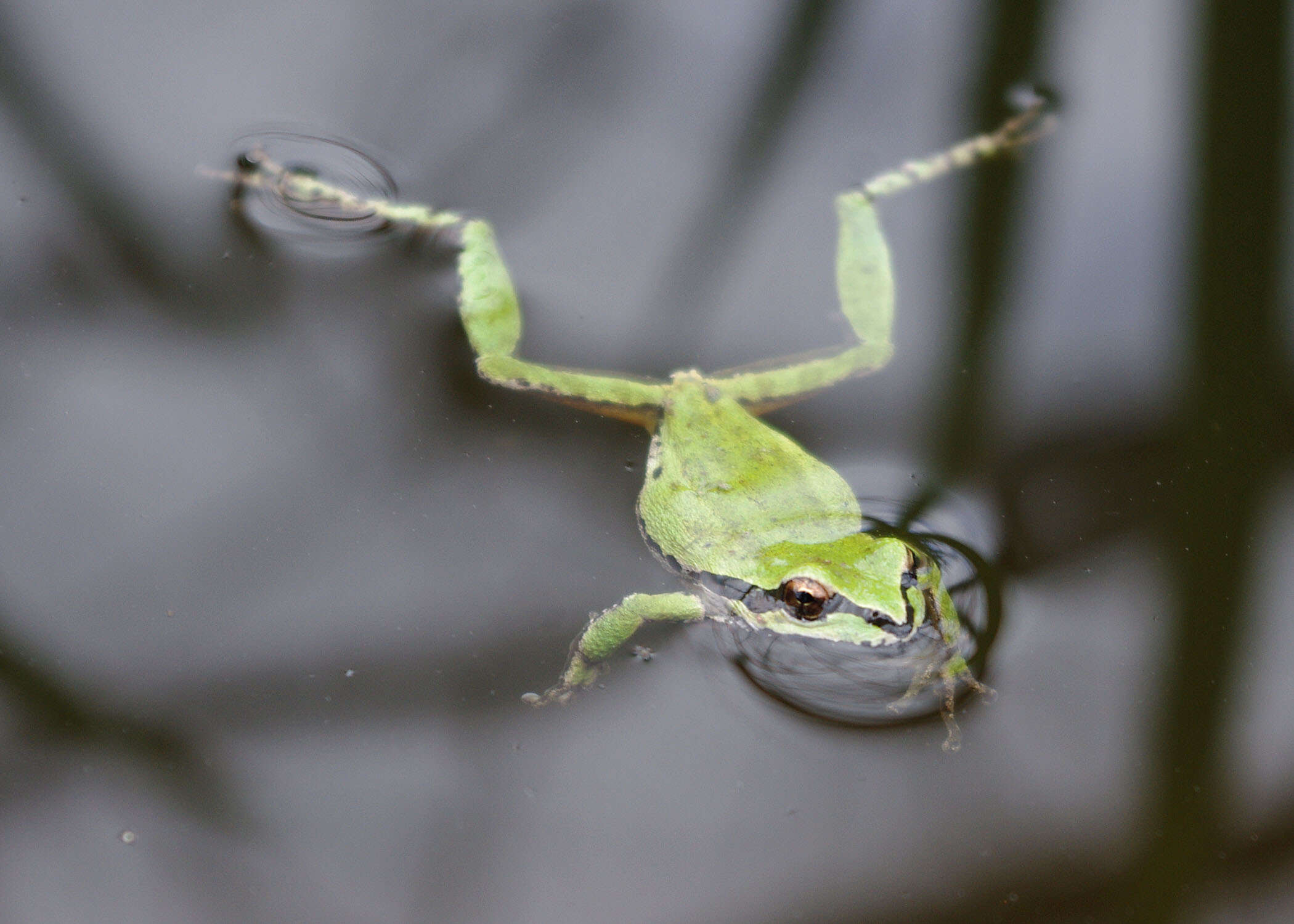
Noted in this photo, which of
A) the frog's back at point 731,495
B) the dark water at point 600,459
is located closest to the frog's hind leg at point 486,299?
the dark water at point 600,459

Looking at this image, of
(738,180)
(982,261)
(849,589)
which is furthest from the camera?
(738,180)

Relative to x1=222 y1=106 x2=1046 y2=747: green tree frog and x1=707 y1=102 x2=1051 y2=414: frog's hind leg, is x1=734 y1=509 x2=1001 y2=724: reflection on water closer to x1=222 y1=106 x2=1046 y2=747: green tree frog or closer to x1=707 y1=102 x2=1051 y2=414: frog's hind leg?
x1=222 y1=106 x2=1046 y2=747: green tree frog

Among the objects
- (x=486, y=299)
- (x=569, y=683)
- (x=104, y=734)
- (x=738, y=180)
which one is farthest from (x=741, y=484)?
(x=104, y=734)

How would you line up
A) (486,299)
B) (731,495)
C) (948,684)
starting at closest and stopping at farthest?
(948,684), (731,495), (486,299)

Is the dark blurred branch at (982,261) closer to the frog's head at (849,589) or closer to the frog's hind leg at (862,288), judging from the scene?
the frog's hind leg at (862,288)

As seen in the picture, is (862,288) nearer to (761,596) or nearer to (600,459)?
(600,459)
